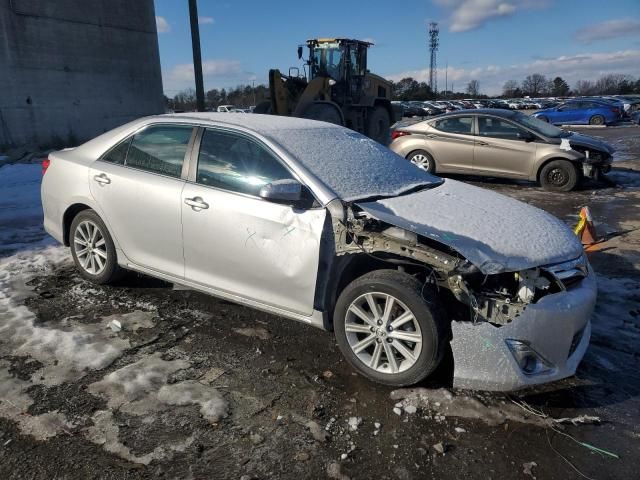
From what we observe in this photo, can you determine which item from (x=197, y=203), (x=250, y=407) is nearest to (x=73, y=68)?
(x=197, y=203)

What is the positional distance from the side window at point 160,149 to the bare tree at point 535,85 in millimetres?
95824

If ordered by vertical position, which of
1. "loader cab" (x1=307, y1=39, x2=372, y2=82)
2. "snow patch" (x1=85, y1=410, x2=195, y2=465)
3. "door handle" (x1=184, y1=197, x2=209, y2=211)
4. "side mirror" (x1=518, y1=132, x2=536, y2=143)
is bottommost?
"snow patch" (x1=85, y1=410, x2=195, y2=465)

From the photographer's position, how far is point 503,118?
33.9ft

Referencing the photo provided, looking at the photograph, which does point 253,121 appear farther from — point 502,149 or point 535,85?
point 535,85

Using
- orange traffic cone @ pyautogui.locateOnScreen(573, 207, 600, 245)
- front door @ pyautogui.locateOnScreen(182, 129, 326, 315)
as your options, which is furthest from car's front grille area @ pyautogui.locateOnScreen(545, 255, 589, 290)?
orange traffic cone @ pyautogui.locateOnScreen(573, 207, 600, 245)

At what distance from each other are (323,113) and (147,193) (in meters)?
9.03

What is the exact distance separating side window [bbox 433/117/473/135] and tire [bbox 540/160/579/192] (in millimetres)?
1741

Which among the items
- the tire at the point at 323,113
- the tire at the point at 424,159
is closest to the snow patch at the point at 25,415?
the tire at the point at 424,159

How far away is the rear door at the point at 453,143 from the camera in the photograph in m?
10.7

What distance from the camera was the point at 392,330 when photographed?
3.15 meters

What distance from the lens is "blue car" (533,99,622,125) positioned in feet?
93.2

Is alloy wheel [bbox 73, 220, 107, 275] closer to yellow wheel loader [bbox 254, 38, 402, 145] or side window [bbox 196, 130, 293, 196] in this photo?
side window [bbox 196, 130, 293, 196]

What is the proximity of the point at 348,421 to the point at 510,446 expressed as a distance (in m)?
0.88

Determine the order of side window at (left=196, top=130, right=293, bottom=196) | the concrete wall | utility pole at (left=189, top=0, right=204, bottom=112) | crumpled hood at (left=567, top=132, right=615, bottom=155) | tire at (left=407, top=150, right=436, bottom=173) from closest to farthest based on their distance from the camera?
1. side window at (left=196, top=130, right=293, bottom=196)
2. crumpled hood at (left=567, top=132, right=615, bottom=155)
3. tire at (left=407, top=150, right=436, bottom=173)
4. utility pole at (left=189, top=0, right=204, bottom=112)
5. the concrete wall
